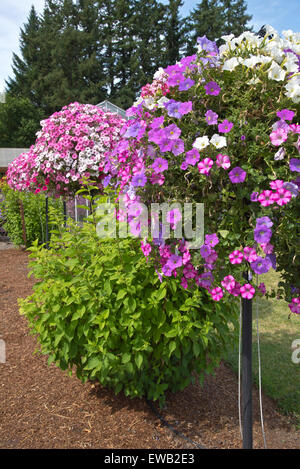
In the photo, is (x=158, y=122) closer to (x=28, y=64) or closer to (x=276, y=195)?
(x=276, y=195)

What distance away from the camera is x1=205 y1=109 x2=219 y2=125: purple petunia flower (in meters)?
1.53

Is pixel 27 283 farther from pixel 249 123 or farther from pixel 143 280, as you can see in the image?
pixel 249 123

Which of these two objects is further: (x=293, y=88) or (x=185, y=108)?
(x=185, y=108)

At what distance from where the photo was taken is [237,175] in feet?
4.90

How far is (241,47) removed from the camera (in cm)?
164

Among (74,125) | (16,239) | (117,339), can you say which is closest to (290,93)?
(117,339)

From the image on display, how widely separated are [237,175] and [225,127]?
0.19 meters

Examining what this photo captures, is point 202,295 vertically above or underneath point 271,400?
above

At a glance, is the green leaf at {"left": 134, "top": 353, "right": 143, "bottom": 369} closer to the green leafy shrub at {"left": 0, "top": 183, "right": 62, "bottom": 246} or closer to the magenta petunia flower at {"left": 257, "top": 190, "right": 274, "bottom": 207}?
the magenta petunia flower at {"left": 257, "top": 190, "right": 274, "bottom": 207}

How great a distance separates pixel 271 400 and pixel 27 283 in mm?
3641

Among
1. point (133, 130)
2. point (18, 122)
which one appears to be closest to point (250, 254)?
point (133, 130)

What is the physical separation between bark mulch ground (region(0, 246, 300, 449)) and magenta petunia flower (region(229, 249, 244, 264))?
1268 millimetres

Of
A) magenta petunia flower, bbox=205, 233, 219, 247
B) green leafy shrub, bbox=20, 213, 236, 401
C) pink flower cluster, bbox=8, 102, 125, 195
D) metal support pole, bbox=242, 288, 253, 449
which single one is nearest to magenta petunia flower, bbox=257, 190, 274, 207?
magenta petunia flower, bbox=205, 233, 219, 247
